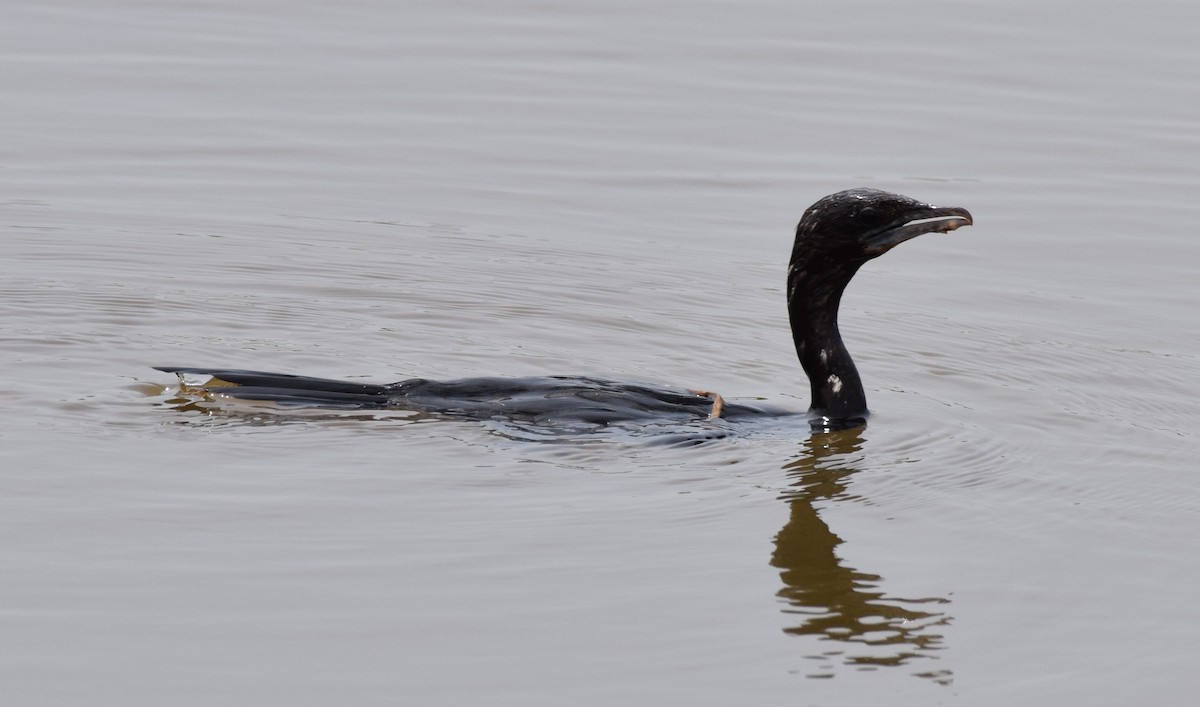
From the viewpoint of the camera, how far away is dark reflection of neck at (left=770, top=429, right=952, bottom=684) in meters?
5.45

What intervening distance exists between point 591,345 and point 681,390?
1.35 meters

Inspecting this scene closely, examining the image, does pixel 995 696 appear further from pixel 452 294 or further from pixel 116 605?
pixel 452 294

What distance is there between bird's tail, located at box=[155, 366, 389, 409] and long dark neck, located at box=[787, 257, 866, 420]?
6.18ft

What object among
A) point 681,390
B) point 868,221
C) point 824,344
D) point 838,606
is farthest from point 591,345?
point 838,606

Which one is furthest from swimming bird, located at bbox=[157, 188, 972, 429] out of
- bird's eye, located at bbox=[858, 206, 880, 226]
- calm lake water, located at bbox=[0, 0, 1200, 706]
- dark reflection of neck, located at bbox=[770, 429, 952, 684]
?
dark reflection of neck, located at bbox=[770, 429, 952, 684]

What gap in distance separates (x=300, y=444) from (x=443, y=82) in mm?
8422

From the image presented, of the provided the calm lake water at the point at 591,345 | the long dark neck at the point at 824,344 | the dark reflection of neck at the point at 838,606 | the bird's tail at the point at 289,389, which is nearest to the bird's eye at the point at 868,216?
the long dark neck at the point at 824,344

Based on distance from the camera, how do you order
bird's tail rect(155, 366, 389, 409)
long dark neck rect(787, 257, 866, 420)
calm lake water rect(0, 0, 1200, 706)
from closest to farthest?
calm lake water rect(0, 0, 1200, 706), bird's tail rect(155, 366, 389, 409), long dark neck rect(787, 257, 866, 420)

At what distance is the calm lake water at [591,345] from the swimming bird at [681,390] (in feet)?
0.58

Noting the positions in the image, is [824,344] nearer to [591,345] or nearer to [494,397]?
[494,397]

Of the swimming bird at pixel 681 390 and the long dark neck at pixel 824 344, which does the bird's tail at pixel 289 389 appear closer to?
the swimming bird at pixel 681 390

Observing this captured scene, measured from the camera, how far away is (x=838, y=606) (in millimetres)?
5832

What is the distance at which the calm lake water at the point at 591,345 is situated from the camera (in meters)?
5.38

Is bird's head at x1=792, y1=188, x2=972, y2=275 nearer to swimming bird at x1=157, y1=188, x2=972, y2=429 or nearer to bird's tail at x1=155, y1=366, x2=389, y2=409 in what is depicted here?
swimming bird at x1=157, y1=188, x2=972, y2=429
